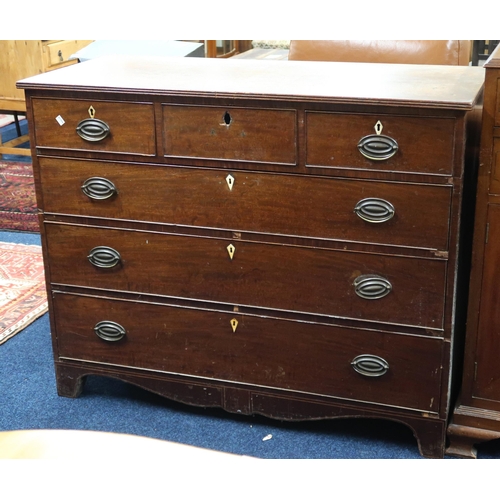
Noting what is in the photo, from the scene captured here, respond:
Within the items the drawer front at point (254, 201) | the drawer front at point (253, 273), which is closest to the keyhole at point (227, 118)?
the drawer front at point (254, 201)

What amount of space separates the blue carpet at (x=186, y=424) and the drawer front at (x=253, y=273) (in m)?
0.40

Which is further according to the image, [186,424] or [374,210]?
[186,424]

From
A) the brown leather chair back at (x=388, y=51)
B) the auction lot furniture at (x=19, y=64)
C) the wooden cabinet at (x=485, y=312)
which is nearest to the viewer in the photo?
the wooden cabinet at (x=485, y=312)

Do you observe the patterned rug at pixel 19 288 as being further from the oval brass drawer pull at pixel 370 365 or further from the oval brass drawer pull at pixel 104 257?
the oval brass drawer pull at pixel 370 365

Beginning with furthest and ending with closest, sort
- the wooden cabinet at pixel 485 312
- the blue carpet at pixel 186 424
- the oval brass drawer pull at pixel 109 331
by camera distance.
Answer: the oval brass drawer pull at pixel 109 331 → the blue carpet at pixel 186 424 → the wooden cabinet at pixel 485 312

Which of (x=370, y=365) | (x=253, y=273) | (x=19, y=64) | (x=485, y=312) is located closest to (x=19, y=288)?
(x=253, y=273)

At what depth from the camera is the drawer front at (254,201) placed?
176cm

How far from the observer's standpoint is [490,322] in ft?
6.03

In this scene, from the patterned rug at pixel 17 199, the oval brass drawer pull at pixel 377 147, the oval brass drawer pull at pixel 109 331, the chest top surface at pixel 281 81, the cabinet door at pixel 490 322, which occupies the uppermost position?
the chest top surface at pixel 281 81

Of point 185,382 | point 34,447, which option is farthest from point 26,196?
point 34,447

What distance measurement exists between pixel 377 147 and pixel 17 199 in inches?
112

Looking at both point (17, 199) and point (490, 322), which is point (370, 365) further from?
point (17, 199)

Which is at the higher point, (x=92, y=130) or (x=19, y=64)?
(x=92, y=130)
